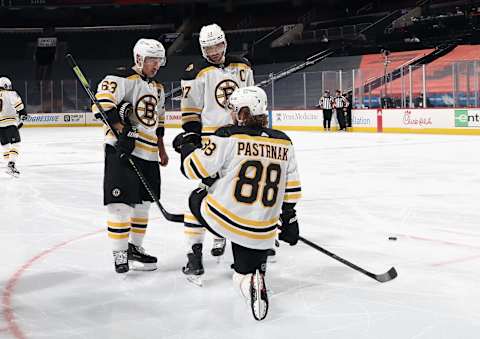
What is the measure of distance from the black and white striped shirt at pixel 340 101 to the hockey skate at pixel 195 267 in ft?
53.0

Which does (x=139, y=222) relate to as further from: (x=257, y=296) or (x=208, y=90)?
(x=257, y=296)

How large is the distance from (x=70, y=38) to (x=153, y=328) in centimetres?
3360

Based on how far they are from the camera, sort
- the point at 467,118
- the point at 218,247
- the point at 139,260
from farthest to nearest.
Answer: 1. the point at 467,118
2. the point at 218,247
3. the point at 139,260

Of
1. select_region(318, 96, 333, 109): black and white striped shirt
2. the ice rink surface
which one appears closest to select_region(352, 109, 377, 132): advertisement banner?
select_region(318, 96, 333, 109): black and white striped shirt

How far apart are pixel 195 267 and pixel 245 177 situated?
3.22 feet

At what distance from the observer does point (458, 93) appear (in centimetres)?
1659

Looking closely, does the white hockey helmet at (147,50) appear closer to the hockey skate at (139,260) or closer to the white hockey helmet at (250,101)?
the white hockey helmet at (250,101)

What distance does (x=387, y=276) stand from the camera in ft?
11.8

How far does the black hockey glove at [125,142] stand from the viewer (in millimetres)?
3645

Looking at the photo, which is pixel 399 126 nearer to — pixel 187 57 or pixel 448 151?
pixel 448 151

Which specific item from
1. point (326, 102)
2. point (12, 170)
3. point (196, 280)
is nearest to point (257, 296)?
point (196, 280)

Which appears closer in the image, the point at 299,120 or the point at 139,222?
the point at 139,222

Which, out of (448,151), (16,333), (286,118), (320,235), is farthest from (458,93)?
(16,333)

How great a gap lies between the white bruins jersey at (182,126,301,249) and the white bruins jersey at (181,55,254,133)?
1.05 metres
